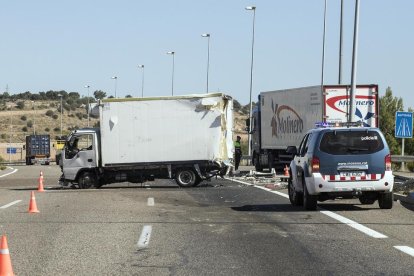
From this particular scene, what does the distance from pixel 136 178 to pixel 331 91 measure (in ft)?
29.0

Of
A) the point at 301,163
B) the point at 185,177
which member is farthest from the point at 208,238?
the point at 185,177

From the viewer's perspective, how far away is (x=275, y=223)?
13883 millimetres

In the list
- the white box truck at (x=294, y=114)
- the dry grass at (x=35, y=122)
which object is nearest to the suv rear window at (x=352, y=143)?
the white box truck at (x=294, y=114)

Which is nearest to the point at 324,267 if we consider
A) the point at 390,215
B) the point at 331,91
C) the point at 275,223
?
the point at 275,223

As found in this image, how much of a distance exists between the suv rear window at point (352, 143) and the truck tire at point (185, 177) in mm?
12097

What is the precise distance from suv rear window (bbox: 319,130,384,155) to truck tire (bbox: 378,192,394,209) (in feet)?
3.85

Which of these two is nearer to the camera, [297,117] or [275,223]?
[275,223]

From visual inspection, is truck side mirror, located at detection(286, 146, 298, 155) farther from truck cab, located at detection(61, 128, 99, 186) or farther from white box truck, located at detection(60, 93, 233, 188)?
truck cab, located at detection(61, 128, 99, 186)

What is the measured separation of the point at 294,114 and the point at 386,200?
18.4m

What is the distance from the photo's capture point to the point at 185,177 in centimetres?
2733

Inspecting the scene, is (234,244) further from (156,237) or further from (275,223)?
(275,223)

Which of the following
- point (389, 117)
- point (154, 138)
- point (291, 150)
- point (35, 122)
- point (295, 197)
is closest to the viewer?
point (291, 150)

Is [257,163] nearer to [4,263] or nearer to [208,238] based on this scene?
[208,238]

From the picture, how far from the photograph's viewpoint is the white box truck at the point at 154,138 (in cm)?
2680
